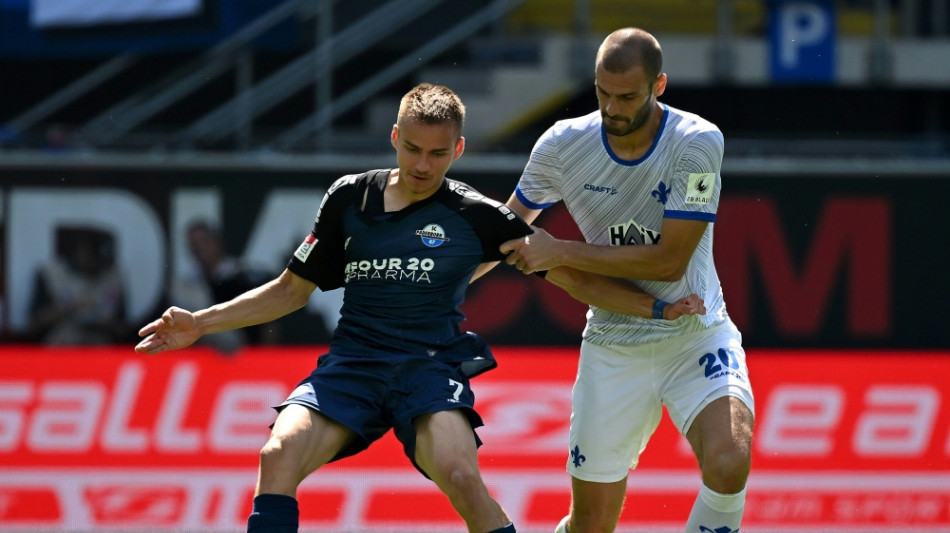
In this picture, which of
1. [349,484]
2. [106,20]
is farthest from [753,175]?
[106,20]

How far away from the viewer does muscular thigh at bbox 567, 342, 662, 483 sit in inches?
219

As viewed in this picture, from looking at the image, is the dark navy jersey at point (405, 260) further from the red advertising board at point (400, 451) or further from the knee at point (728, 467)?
the red advertising board at point (400, 451)

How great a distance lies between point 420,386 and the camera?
16.1ft

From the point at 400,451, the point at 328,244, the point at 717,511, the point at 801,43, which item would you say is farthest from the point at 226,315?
the point at 801,43

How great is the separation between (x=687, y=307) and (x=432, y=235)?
1018 mm

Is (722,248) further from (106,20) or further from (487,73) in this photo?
(106,20)

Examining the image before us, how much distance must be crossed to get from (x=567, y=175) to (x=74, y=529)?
3.98 meters

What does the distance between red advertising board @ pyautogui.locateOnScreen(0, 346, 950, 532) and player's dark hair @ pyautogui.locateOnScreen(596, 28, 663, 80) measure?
135 inches

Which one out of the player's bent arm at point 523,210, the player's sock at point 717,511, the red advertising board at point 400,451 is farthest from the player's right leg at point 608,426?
the red advertising board at point 400,451

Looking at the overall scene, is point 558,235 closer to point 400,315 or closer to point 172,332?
point 400,315

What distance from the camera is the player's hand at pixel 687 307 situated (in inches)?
203

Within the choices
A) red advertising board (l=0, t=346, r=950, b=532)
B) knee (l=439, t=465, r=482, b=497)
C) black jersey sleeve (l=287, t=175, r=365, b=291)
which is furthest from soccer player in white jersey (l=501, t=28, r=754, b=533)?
red advertising board (l=0, t=346, r=950, b=532)

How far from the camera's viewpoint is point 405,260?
5.00 meters

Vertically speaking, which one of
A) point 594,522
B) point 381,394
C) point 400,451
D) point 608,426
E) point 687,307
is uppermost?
point 687,307
